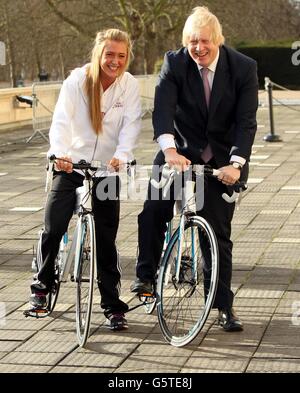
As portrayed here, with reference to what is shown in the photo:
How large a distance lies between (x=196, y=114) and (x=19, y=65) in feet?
176

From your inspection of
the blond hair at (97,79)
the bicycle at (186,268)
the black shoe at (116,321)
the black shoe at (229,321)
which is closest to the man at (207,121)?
the black shoe at (229,321)

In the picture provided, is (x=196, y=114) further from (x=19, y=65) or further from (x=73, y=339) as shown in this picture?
(x=19, y=65)

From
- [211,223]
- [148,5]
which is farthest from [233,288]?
[148,5]

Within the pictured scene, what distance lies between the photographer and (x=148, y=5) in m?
46.2

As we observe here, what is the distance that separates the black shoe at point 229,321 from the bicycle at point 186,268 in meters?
0.12

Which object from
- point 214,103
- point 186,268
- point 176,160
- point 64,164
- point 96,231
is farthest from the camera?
point 96,231

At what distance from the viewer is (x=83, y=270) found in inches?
245

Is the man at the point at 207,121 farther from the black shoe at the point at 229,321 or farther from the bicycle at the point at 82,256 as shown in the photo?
the bicycle at the point at 82,256

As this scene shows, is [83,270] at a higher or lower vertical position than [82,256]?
lower

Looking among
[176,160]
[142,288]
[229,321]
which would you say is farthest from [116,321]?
[176,160]

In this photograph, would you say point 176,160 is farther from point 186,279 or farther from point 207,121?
point 186,279

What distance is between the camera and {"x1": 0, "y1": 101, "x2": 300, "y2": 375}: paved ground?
212 inches

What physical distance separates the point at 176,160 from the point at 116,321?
3.28 ft

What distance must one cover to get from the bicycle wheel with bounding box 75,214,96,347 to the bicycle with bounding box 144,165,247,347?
0.37 m
